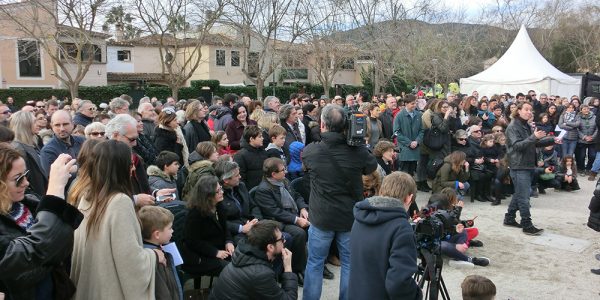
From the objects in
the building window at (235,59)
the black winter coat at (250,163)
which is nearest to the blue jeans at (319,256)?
the black winter coat at (250,163)

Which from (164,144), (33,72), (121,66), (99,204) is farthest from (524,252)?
(121,66)

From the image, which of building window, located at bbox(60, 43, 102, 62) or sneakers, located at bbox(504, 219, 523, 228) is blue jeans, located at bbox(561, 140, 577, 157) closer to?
sneakers, located at bbox(504, 219, 523, 228)

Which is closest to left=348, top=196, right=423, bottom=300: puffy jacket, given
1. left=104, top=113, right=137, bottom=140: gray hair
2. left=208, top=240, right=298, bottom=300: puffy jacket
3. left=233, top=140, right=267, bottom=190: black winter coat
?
left=208, top=240, right=298, bottom=300: puffy jacket

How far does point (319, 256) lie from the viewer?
433 centimetres

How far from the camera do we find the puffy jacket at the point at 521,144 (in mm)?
6676

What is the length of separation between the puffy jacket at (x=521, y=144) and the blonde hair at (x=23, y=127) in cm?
591

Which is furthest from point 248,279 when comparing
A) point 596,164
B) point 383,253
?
point 596,164

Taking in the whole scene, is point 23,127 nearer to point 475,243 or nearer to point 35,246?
point 35,246

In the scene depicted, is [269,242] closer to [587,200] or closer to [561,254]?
[561,254]

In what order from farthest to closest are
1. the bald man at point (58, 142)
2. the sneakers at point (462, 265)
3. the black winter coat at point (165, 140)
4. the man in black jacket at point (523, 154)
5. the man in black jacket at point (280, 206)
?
1. the man in black jacket at point (523, 154)
2. the black winter coat at point (165, 140)
3. the sneakers at point (462, 265)
4. the man in black jacket at point (280, 206)
5. the bald man at point (58, 142)

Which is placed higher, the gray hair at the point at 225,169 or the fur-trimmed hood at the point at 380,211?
the fur-trimmed hood at the point at 380,211

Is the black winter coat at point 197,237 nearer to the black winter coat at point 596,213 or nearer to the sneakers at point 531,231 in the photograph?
the black winter coat at point 596,213

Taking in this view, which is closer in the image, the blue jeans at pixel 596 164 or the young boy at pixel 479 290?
the young boy at pixel 479 290

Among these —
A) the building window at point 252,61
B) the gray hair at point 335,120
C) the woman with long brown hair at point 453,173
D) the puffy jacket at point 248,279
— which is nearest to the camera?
the puffy jacket at point 248,279
